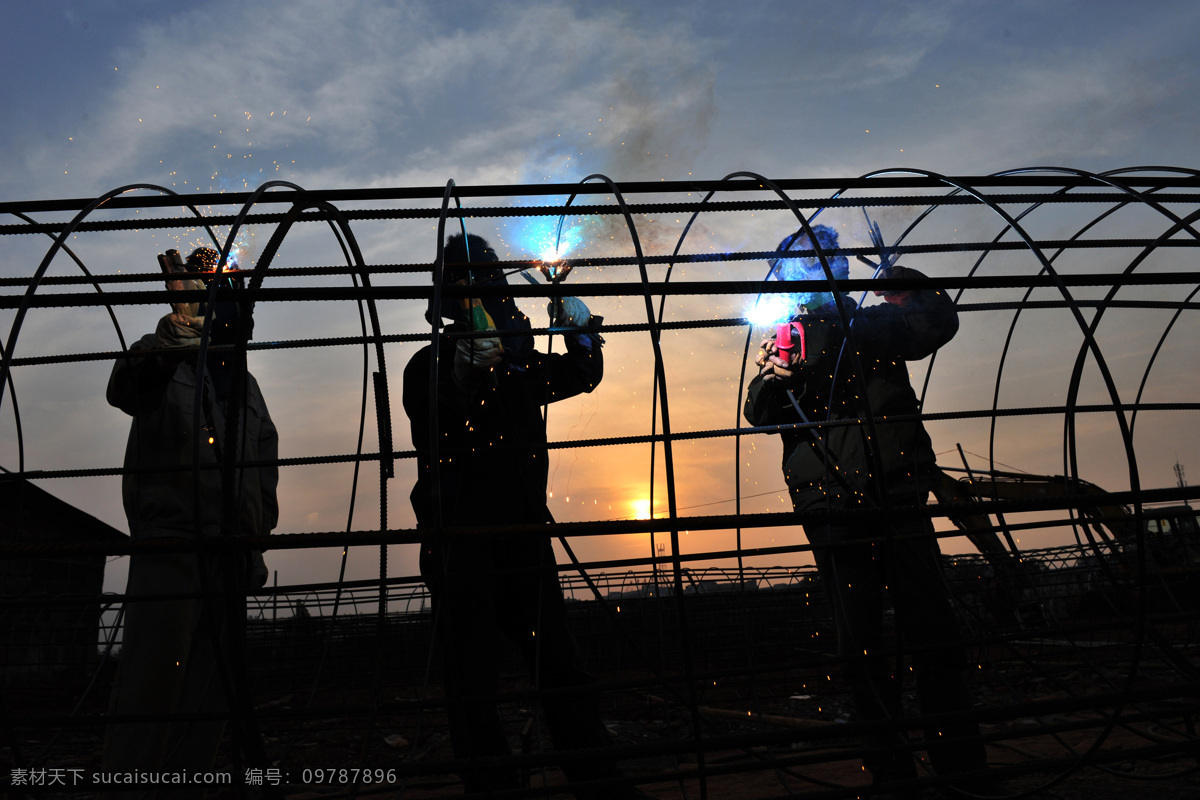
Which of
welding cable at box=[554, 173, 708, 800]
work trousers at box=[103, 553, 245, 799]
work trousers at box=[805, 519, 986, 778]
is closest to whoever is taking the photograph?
welding cable at box=[554, 173, 708, 800]

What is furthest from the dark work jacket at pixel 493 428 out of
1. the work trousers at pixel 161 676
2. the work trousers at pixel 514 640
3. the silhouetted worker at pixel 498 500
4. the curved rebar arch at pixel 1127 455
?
the curved rebar arch at pixel 1127 455

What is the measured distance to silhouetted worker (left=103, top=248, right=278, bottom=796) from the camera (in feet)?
7.84

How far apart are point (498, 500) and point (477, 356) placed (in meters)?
0.57

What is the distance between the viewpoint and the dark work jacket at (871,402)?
9.57 feet

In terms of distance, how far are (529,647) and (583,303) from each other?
137cm

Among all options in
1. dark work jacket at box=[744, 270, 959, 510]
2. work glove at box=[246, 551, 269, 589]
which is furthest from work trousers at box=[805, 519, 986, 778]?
work glove at box=[246, 551, 269, 589]

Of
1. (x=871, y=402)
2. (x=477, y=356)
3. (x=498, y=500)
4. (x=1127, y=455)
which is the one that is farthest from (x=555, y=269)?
(x=1127, y=455)

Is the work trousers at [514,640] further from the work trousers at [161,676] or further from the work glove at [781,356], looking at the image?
the work glove at [781,356]

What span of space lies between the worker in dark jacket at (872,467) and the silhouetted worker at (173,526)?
2.23 m

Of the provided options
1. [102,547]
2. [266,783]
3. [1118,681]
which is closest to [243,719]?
[266,783]

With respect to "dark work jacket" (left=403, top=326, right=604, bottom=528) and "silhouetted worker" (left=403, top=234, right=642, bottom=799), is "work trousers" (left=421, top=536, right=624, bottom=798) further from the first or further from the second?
"dark work jacket" (left=403, top=326, right=604, bottom=528)

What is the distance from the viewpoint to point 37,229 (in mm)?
2627

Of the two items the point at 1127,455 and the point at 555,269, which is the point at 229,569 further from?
the point at 1127,455

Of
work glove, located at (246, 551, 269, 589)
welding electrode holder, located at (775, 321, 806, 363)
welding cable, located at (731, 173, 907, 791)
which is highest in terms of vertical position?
welding electrode holder, located at (775, 321, 806, 363)
